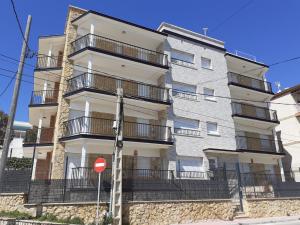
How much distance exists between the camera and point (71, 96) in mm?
18594

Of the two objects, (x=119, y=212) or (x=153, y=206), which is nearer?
(x=119, y=212)

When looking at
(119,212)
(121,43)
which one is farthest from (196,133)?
(119,212)

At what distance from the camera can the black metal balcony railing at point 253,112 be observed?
25.5m

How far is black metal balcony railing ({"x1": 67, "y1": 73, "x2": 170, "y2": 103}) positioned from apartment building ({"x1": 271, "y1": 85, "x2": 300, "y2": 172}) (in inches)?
654

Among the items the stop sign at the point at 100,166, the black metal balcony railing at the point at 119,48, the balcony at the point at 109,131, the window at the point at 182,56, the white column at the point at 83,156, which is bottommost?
the stop sign at the point at 100,166

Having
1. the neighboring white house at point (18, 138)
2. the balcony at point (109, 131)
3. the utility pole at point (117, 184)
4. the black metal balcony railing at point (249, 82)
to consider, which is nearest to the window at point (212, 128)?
the balcony at point (109, 131)

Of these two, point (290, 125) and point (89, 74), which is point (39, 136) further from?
point (290, 125)

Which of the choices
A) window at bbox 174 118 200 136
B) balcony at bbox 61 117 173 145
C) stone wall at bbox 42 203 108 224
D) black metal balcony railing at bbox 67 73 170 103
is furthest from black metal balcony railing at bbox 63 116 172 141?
stone wall at bbox 42 203 108 224

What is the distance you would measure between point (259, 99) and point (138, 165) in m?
15.9

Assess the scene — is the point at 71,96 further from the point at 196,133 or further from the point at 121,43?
the point at 196,133

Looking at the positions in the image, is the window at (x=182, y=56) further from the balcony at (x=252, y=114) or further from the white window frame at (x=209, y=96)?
the balcony at (x=252, y=114)

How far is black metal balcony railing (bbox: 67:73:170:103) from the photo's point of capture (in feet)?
61.6

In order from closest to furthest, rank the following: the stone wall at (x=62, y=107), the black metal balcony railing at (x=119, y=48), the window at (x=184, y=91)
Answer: the stone wall at (x=62, y=107), the black metal balcony railing at (x=119, y=48), the window at (x=184, y=91)

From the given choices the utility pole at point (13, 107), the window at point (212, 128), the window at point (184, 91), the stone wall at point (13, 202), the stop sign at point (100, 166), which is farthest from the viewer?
the window at point (212, 128)
